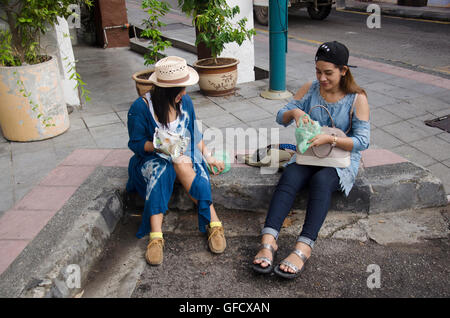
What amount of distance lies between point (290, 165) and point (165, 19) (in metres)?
10.6

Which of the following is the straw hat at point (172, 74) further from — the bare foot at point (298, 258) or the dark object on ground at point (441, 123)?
the dark object on ground at point (441, 123)

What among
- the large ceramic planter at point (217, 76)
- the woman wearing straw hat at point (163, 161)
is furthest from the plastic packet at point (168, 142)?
the large ceramic planter at point (217, 76)

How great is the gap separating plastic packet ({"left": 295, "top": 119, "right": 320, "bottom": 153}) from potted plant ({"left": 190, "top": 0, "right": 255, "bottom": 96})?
2797 mm

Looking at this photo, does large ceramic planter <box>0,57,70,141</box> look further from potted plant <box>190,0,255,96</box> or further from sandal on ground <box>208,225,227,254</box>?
sandal on ground <box>208,225,227,254</box>

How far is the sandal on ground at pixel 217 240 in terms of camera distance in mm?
2651

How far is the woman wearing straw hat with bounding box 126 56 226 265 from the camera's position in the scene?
264cm

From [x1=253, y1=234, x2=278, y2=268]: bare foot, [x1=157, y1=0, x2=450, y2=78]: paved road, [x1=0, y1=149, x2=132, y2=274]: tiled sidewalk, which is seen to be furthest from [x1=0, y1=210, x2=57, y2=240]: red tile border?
[x1=157, y1=0, x2=450, y2=78]: paved road

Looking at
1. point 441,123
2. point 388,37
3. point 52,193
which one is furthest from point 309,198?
point 388,37

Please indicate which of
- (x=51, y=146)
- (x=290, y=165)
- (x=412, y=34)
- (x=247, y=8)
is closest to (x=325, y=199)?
(x=290, y=165)

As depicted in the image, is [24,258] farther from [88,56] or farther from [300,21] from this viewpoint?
[300,21]

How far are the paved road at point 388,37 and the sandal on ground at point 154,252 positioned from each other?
17.9 feet

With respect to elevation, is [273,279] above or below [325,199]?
below

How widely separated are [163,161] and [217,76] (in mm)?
2877

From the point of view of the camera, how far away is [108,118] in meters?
4.92
